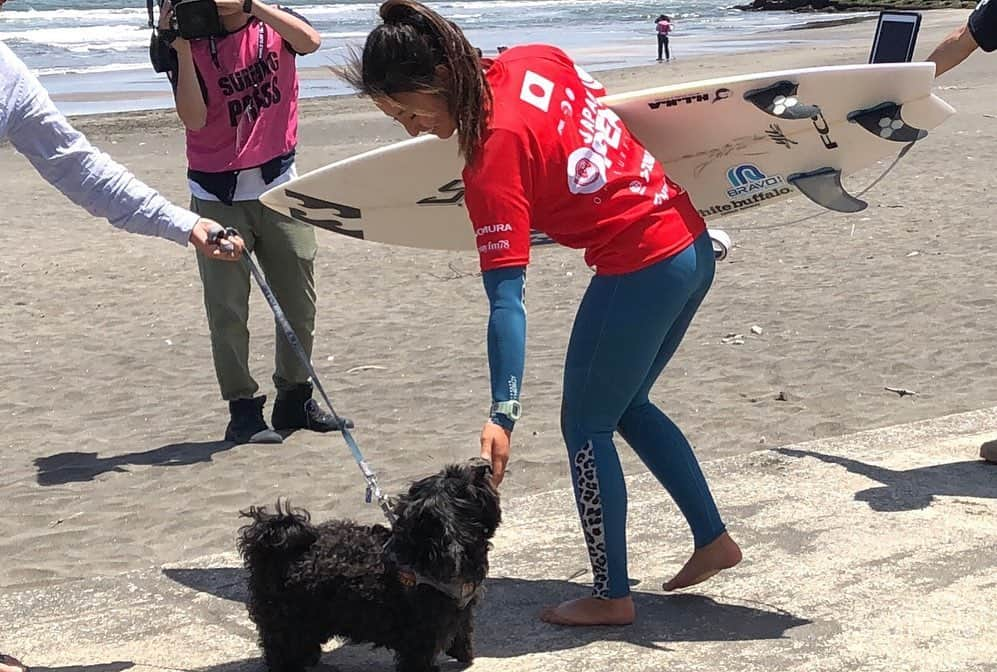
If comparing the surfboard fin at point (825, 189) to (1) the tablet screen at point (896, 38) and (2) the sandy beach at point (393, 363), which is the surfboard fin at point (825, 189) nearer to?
(1) the tablet screen at point (896, 38)

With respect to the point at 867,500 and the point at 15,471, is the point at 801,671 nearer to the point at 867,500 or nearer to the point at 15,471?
the point at 867,500

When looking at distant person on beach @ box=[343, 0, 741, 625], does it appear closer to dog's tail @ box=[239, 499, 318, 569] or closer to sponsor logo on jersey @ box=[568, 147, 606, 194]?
sponsor logo on jersey @ box=[568, 147, 606, 194]

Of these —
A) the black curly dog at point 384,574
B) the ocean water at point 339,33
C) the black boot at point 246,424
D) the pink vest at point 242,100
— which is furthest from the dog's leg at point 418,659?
the ocean water at point 339,33

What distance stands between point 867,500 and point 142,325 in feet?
17.1

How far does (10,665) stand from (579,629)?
1631mm

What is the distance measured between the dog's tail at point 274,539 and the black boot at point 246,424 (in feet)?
8.59

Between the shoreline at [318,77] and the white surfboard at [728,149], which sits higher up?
the white surfboard at [728,149]

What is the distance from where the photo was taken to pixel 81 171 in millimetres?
3811

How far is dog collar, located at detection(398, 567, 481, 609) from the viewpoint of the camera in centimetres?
337

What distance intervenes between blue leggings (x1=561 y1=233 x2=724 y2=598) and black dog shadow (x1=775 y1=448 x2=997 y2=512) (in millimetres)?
1146

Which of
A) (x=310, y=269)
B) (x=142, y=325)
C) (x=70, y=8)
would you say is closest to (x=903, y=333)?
(x=310, y=269)

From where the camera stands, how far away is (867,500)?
196 inches

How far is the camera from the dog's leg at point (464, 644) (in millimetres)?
3684

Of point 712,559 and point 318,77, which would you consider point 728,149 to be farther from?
point 318,77
